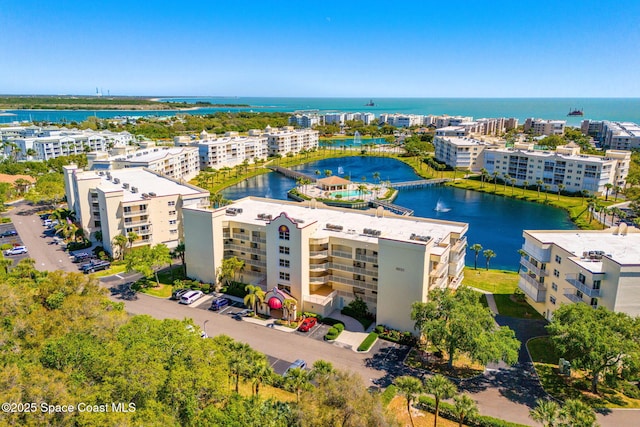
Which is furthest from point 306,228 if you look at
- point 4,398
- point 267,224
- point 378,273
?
point 4,398

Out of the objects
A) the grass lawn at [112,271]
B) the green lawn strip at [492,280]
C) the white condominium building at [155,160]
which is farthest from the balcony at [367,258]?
the white condominium building at [155,160]

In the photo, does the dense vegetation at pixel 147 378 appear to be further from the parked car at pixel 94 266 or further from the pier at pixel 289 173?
the pier at pixel 289 173

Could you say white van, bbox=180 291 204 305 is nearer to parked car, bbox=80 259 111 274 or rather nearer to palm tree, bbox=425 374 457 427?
parked car, bbox=80 259 111 274

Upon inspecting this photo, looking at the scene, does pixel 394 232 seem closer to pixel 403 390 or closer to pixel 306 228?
pixel 306 228

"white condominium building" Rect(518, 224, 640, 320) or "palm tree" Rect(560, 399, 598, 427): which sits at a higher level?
"white condominium building" Rect(518, 224, 640, 320)

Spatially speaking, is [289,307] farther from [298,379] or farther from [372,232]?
[298,379]

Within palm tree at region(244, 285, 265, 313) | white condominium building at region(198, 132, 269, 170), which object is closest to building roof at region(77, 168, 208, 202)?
palm tree at region(244, 285, 265, 313)
